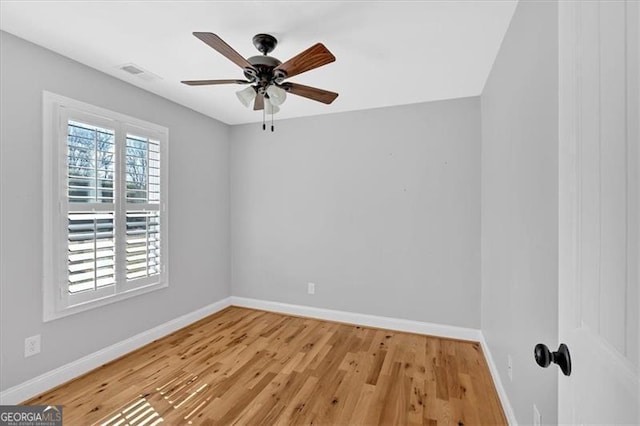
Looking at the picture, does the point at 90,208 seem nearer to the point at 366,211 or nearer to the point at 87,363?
the point at 87,363

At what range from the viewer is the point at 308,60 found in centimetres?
169

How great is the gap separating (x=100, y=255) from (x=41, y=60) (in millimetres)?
1519

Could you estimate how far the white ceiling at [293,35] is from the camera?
5.61 ft

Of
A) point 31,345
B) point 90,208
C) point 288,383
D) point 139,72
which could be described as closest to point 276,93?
point 139,72

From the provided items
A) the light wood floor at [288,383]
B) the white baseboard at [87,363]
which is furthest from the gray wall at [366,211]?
the white baseboard at [87,363]

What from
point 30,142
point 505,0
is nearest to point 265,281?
point 30,142

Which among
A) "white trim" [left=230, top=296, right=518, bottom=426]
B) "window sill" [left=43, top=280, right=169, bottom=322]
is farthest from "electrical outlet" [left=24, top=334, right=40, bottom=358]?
"white trim" [left=230, top=296, right=518, bottom=426]

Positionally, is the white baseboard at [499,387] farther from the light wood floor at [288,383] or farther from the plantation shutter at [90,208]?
the plantation shutter at [90,208]

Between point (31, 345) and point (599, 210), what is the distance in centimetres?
317

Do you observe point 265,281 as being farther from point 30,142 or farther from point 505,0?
point 505,0

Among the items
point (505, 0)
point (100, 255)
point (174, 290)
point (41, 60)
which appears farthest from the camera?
point (174, 290)

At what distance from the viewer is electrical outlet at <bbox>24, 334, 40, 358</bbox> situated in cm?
203

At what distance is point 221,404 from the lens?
2000 millimetres

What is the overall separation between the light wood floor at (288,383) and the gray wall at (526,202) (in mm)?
429
